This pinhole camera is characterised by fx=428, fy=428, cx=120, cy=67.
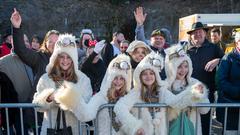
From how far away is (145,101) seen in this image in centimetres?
484

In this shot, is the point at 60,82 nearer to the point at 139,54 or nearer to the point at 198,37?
the point at 139,54

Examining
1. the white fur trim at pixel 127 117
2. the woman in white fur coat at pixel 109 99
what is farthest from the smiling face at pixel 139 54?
the white fur trim at pixel 127 117

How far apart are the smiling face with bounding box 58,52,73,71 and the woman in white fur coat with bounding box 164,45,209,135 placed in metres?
1.18

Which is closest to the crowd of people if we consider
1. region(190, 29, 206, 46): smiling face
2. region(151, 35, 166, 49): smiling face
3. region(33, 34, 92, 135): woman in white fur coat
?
region(33, 34, 92, 135): woman in white fur coat

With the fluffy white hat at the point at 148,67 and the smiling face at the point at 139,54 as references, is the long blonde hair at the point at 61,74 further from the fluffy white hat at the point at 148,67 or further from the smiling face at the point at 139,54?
the smiling face at the point at 139,54

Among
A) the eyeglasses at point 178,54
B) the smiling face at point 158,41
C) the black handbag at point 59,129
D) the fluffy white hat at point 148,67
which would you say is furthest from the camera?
the smiling face at point 158,41

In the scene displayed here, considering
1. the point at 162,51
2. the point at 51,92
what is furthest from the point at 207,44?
the point at 51,92

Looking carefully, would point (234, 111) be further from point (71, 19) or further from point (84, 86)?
point (71, 19)

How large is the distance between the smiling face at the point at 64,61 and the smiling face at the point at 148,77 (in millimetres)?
852

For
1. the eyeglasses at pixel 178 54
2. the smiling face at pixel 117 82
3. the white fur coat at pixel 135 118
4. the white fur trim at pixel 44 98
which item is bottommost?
the white fur coat at pixel 135 118

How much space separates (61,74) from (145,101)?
103 cm

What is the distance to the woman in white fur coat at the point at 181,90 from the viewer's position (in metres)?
4.62

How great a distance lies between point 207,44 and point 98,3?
22.8 m

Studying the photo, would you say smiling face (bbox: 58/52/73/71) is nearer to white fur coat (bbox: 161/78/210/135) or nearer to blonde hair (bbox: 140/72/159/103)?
blonde hair (bbox: 140/72/159/103)
